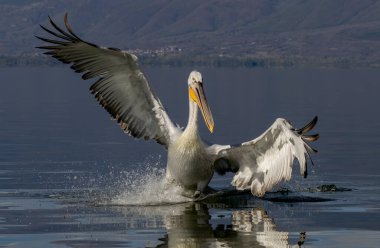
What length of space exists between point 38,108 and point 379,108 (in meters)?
13.3

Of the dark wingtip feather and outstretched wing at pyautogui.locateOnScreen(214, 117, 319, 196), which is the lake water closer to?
outstretched wing at pyautogui.locateOnScreen(214, 117, 319, 196)

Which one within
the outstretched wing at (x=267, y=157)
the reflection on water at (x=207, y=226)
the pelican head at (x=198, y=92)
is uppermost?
the pelican head at (x=198, y=92)

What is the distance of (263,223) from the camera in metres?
16.1

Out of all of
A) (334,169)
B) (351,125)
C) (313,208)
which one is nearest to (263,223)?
(313,208)

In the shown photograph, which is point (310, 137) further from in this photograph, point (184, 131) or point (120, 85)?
point (120, 85)

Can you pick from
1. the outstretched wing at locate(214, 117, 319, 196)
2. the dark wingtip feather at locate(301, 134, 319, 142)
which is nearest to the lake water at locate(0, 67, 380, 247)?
the outstretched wing at locate(214, 117, 319, 196)

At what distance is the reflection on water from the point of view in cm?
1438

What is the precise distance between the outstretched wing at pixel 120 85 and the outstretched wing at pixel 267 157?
4.05ft

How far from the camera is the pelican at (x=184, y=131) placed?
17375 mm

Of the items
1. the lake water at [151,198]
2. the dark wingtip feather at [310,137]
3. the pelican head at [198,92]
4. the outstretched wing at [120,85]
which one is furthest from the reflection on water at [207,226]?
the outstretched wing at [120,85]

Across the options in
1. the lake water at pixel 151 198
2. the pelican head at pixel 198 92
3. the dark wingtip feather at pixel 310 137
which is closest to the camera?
the lake water at pixel 151 198

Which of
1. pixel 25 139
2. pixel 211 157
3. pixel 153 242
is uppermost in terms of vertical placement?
pixel 25 139

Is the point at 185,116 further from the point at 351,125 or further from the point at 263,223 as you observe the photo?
the point at 263,223

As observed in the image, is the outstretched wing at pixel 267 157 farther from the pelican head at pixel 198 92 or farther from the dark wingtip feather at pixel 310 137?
the pelican head at pixel 198 92
